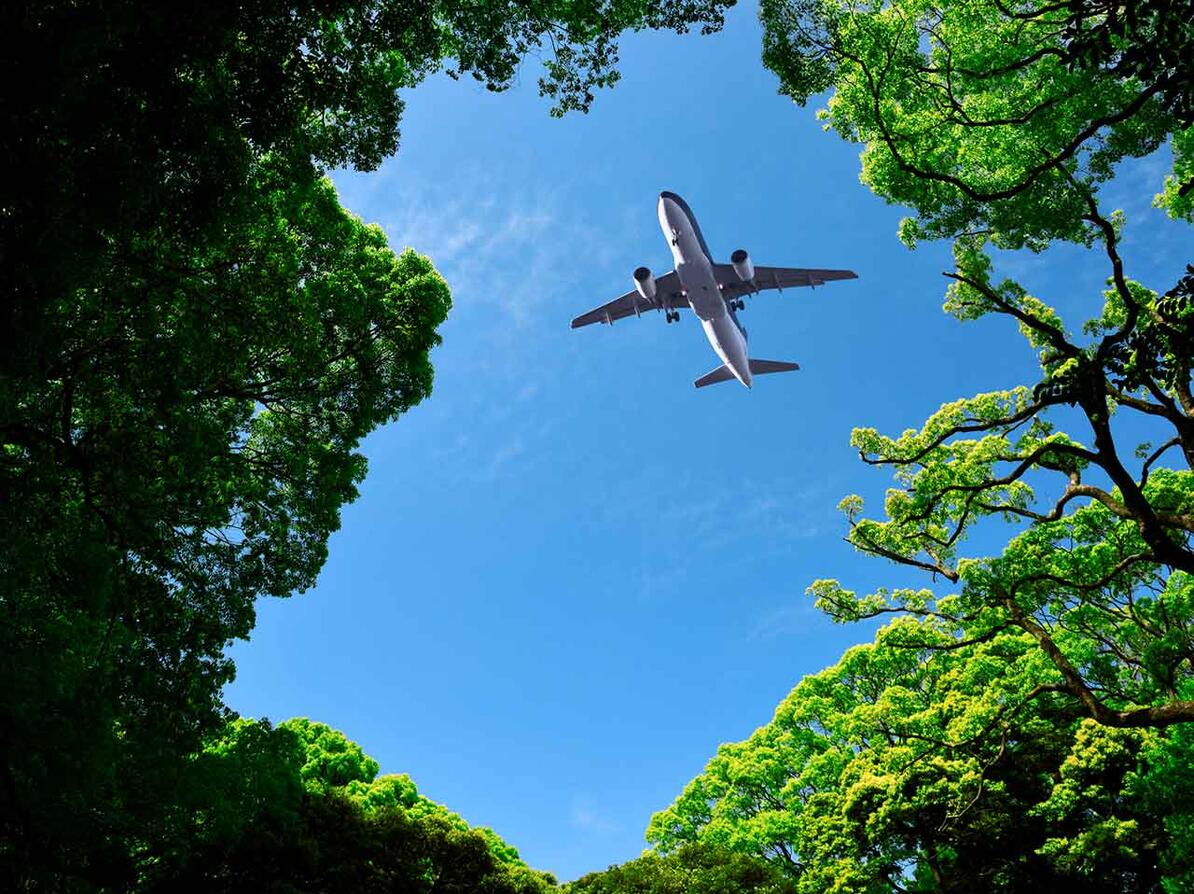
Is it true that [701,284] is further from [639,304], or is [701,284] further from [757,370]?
[757,370]

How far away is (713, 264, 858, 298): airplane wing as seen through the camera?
80.5ft

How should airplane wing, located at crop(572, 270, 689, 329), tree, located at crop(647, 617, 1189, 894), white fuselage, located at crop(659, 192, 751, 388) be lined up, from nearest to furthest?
tree, located at crop(647, 617, 1189, 894) < white fuselage, located at crop(659, 192, 751, 388) < airplane wing, located at crop(572, 270, 689, 329)

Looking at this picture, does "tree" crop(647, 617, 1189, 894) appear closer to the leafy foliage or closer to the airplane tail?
the leafy foliage

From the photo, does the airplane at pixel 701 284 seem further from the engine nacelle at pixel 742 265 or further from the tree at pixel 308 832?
the tree at pixel 308 832

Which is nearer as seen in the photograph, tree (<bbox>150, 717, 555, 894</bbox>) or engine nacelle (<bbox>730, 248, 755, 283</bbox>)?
tree (<bbox>150, 717, 555, 894</bbox>)

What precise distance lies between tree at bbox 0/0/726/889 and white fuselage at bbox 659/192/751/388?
13899 millimetres

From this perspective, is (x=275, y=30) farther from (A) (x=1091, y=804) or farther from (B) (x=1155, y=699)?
(A) (x=1091, y=804)

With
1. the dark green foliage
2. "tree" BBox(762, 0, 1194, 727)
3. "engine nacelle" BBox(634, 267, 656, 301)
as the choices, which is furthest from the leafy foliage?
"engine nacelle" BBox(634, 267, 656, 301)

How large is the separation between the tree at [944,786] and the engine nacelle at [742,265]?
11518mm

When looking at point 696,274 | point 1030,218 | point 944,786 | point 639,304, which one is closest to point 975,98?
point 1030,218

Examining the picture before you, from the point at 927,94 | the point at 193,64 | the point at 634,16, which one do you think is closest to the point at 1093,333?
the point at 927,94

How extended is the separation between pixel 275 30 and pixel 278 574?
636 centimetres

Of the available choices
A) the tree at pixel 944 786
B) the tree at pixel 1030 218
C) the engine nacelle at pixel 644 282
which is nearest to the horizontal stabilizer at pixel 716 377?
the engine nacelle at pixel 644 282

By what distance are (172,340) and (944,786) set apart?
49.3 feet
